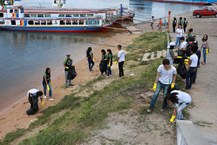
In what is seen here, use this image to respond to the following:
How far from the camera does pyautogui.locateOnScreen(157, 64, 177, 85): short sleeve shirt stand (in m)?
8.36

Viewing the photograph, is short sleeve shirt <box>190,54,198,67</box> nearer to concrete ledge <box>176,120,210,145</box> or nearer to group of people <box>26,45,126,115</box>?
concrete ledge <box>176,120,210,145</box>

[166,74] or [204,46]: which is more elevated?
[204,46]

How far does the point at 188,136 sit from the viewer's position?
6.41 meters

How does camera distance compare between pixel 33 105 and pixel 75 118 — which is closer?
pixel 75 118

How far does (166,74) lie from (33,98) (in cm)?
661

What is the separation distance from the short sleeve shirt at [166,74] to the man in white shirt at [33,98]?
606 centimetres

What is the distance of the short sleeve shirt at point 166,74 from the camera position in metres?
8.36

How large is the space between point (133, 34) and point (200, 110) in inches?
1132

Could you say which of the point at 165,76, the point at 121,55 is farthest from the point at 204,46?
the point at 165,76

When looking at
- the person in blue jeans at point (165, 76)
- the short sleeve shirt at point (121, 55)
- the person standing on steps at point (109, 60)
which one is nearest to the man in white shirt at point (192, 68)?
the person in blue jeans at point (165, 76)

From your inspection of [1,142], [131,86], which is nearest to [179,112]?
[131,86]

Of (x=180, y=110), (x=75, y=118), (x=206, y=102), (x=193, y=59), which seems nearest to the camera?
(x=180, y=110)

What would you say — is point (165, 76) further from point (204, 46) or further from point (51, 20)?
point (51, 20)

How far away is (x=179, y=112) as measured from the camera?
7.83 m
